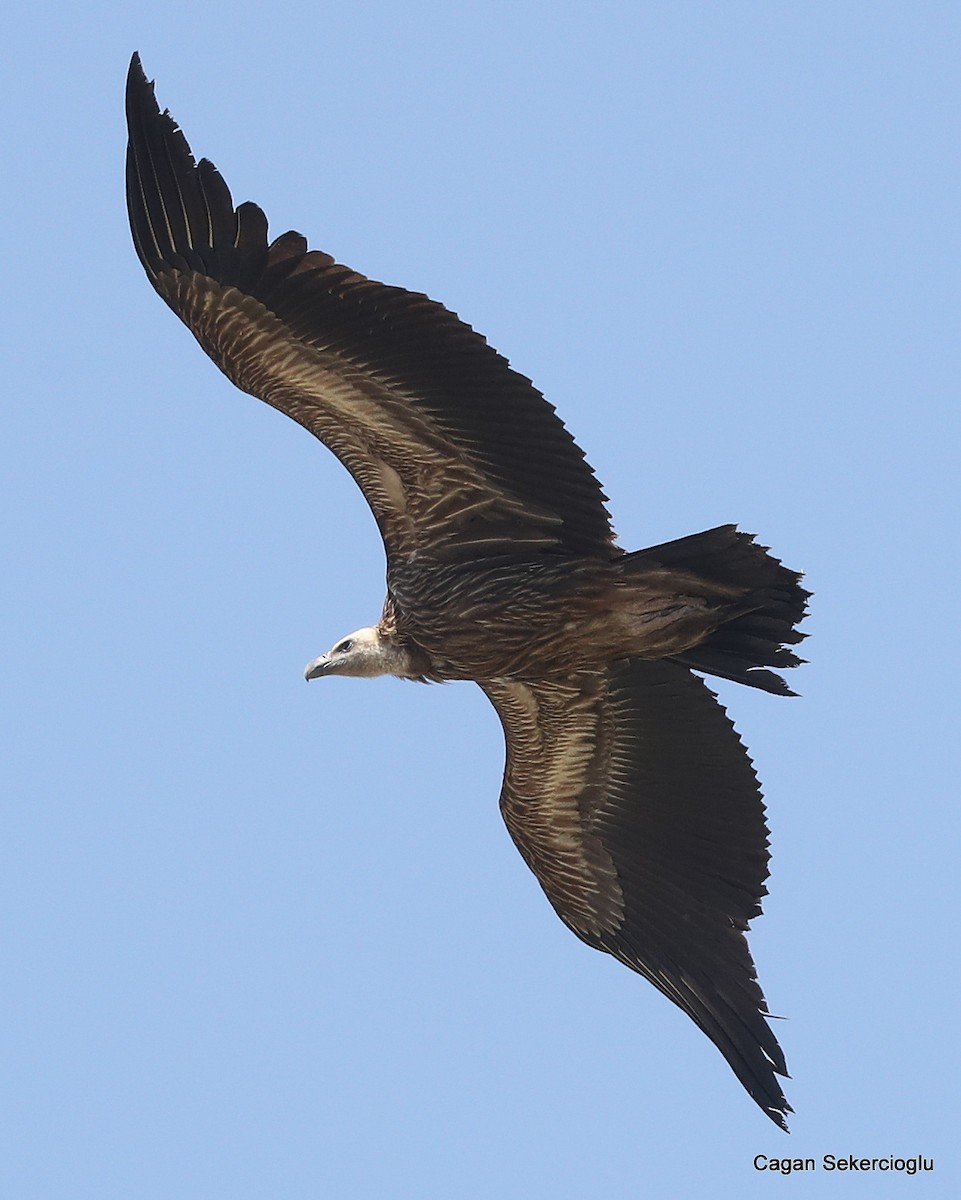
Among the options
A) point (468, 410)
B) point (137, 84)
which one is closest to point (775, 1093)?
point (468, 410)

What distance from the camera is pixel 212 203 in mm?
12555

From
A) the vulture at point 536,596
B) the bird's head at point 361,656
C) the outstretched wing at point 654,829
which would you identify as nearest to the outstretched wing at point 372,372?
the vulture at point 536,596

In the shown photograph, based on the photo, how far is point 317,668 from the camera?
14453 mm

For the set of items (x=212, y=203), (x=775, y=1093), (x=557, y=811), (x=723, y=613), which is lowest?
(x=775, y=1093)

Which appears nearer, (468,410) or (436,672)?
(468,410)

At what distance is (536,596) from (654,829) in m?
1.97

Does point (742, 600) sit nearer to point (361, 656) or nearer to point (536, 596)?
point (536, 596)

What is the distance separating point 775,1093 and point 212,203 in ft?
19.2

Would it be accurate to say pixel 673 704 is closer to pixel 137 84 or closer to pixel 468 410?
pixel 468 410

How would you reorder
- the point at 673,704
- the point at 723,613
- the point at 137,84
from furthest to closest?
the point at 673,704 < the point at 723,613 < the point at 137,84

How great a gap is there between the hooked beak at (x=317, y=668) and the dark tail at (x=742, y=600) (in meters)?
2.10

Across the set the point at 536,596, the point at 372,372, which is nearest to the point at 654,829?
the point at 536,596

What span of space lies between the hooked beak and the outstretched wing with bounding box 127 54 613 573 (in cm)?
82

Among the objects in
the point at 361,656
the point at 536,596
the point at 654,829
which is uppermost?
the point at 536,596
